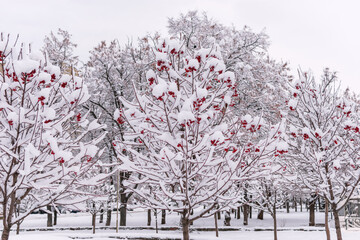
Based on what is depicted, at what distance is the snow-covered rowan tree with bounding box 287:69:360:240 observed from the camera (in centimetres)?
907

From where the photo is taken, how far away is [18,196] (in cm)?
528

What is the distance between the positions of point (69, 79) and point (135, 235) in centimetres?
935

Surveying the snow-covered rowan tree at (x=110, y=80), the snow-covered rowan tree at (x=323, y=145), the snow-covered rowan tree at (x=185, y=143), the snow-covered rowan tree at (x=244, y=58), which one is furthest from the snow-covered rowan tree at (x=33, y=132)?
the snow-covered rowan tree at (x=110, y=80)

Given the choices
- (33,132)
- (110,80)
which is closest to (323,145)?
(33,132)

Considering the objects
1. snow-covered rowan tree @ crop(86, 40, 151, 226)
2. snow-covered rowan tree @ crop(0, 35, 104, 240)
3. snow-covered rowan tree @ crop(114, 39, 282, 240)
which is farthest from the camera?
snow-covered rowan tree @ crop(86, 40, 151, 226)

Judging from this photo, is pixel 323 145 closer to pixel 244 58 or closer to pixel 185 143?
pixel 185 143

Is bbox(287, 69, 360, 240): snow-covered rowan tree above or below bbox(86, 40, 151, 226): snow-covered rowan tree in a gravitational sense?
below

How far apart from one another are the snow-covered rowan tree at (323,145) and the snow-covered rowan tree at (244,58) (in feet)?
19.5

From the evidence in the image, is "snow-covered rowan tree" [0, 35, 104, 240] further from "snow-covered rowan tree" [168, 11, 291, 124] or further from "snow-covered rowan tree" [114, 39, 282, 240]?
"snow-covered rowan tree" [168, 11, 291, 124]

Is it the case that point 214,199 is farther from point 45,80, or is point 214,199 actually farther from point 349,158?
point 349,158

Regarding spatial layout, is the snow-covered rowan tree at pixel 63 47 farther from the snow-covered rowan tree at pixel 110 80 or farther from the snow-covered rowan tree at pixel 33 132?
the snow-covered rowan tree at pixel 33 132

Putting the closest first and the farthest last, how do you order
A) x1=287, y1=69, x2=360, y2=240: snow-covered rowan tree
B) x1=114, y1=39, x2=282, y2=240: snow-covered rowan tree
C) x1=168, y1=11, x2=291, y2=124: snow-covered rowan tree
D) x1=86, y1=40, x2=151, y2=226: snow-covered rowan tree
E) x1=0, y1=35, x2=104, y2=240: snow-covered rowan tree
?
1. x1=0, y1=35, x2=104, y2=240: snow-covered rowan tree
2. x1=114, y1=39, x2=282, y2=240: snow-covered rowan tree
3. x1=287, y1=69, x2=360, y2=240: snow-covered rowan tree
4. x1=168, y1=11, x2=291, y2=124: snow-covered rowan tree
5. x1=86, y1=40, x2=151, y2=226: snow-covered rowan tree

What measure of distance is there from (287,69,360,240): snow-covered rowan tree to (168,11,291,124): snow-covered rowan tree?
5929 millimetres

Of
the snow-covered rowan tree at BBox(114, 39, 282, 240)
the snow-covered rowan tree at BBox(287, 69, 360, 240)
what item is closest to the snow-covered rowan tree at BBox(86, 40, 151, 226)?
the snow-covered rowan tree at BBox(287, 69, 360, 240)
